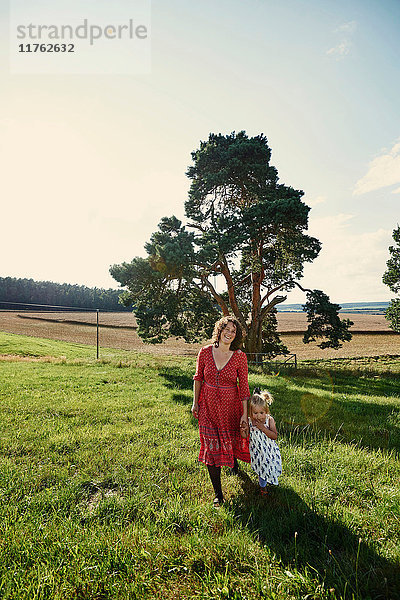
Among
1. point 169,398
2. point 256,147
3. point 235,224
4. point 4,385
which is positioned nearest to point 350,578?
point 169,398

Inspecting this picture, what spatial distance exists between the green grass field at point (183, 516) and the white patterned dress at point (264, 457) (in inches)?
9.9

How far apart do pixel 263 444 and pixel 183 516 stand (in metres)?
1.30

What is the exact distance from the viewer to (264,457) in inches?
144

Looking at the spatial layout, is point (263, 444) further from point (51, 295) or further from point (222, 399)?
point (51, 295)

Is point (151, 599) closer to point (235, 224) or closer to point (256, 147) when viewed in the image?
point (235, 224)

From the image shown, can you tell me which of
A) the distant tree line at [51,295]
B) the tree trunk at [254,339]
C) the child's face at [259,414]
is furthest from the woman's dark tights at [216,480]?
the distant tree line at [51,295]

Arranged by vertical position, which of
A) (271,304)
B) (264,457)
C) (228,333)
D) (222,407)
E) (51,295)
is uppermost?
(51,295)

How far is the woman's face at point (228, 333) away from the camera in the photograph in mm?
3764

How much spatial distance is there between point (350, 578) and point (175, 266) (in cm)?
1322

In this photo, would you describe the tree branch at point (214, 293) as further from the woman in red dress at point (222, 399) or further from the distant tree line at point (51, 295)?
the distant tree line at point (51, 295)

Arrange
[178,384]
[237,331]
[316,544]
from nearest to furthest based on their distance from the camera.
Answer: [316,544]
[237,331]
[178,384]

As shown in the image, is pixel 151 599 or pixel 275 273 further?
pixel 275 273

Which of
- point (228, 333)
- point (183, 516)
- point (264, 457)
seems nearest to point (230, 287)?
point (228, 333)

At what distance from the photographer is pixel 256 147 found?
16.8 m
